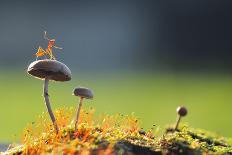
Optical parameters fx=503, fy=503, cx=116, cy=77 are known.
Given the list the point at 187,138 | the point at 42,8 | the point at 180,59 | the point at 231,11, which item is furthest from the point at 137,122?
the point at 42,8

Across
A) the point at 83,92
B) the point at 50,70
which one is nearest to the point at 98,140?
the point at 83,92

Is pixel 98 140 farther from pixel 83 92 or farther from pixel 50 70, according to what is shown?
pixel 50 70

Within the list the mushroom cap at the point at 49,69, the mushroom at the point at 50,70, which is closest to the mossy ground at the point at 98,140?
the mushroom at the point at 50,70

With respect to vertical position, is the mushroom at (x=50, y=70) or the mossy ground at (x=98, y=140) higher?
the mushroom at (x=50, y=70)

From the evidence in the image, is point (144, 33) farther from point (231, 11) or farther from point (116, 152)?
point (116, 152)

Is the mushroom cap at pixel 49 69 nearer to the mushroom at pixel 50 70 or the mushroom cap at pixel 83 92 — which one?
the mushroom at pixel 50 70

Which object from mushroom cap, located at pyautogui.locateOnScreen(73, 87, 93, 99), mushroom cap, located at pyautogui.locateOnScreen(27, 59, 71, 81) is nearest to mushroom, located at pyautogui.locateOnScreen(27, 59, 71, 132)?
mushroom cap, located at pyautogui.locateOnScreen(27, 59, 71, 81)
